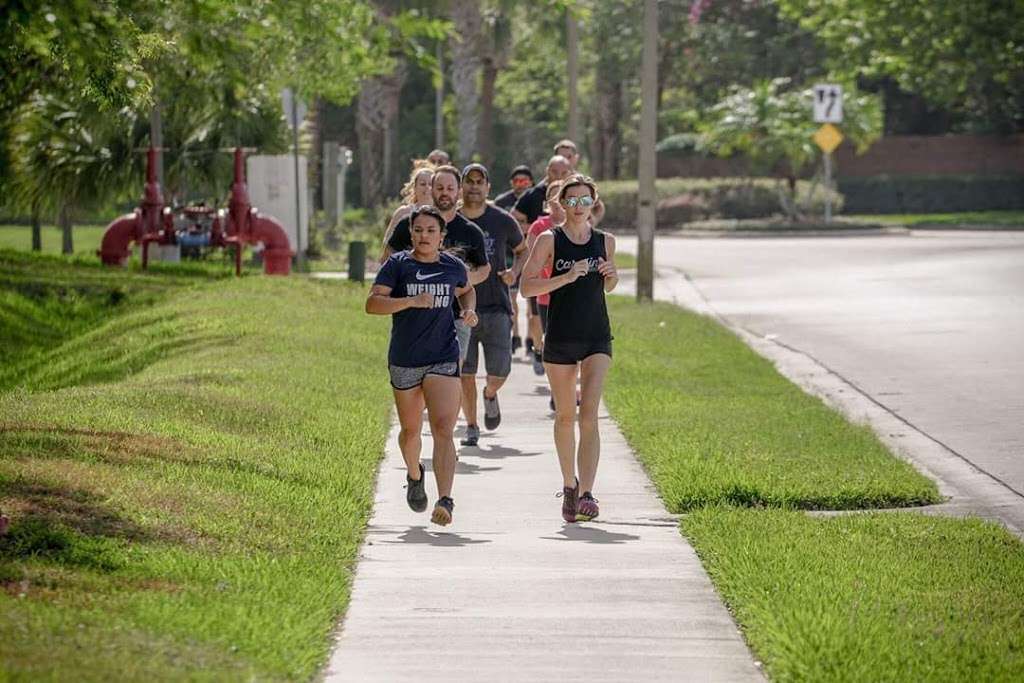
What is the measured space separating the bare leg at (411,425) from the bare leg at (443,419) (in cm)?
13

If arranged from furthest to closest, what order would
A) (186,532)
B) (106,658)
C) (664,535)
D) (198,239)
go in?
(198,239) → (664,535) → (186,532) → (106,658)

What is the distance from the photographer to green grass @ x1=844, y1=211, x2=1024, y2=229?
54.9m

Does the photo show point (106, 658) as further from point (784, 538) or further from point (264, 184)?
point (264, 184)

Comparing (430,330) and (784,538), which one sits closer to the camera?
(784,538)

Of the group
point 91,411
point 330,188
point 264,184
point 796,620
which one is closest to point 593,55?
point 330,188

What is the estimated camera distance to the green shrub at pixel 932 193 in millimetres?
63375

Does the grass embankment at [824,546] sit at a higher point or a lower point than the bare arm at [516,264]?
lower

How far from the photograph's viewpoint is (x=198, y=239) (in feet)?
115

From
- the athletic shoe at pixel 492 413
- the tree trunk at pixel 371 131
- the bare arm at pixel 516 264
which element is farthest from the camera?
the tree trunk at pixel 371 131

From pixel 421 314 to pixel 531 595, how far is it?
2.37 meters

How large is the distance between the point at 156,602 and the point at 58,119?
29.3 meters

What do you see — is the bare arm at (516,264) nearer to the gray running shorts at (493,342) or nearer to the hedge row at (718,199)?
the gray running shorts at (493,342)

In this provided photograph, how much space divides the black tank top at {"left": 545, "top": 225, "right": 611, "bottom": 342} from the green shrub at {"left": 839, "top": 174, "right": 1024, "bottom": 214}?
5376cm

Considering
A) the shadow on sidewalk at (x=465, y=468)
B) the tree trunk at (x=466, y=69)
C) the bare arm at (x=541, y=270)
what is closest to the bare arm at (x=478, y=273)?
the bare arm at (x=541, y=270)
